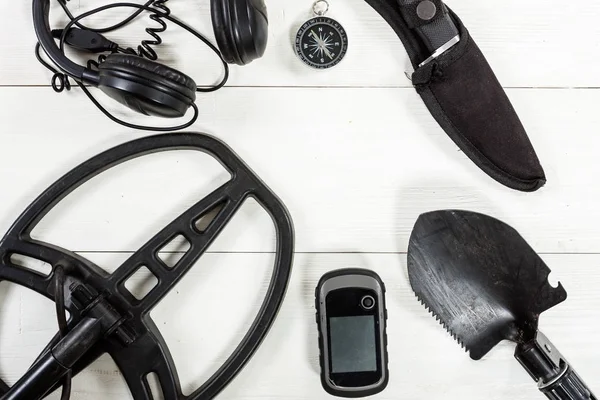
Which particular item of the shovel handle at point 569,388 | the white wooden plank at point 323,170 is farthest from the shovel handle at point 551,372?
the white wooden plank at point 323,170

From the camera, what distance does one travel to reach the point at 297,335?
2.61ft

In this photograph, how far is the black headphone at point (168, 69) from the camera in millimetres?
671

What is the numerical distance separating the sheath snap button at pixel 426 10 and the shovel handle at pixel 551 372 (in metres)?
0.40

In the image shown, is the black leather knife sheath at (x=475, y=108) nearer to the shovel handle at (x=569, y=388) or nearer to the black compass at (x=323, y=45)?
the black compass at (x=323, y=45)

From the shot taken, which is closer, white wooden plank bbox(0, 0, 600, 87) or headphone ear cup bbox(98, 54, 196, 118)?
headphone ear cup bbox(98, 54, 196, 118)

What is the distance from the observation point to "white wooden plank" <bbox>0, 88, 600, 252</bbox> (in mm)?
791

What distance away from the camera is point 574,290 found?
31.2 inches

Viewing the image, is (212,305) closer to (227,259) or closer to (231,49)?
(227,259)

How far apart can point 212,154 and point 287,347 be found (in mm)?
259

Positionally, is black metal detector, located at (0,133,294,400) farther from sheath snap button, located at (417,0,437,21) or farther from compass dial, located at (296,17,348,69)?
sheath snap button, located at (417,0,437,21)

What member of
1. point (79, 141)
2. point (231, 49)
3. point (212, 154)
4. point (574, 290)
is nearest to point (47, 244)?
point (79, 141)

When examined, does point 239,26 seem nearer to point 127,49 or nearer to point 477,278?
point 127,49

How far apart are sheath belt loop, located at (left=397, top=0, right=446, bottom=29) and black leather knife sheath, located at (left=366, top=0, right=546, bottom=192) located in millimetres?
16

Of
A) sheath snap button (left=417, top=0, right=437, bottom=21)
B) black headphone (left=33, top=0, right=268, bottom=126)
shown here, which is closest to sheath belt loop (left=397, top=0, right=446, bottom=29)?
sheath snap button (left=417, top=0, right=437, bottom=21)
